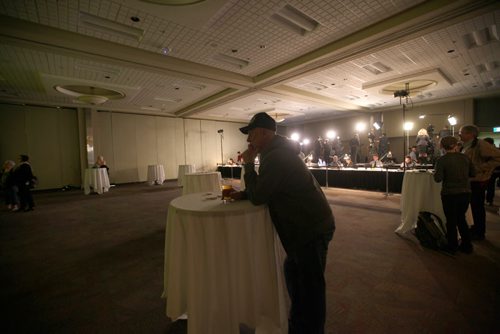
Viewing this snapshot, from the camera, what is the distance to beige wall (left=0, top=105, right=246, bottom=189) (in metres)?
9.05

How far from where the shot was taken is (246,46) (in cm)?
493

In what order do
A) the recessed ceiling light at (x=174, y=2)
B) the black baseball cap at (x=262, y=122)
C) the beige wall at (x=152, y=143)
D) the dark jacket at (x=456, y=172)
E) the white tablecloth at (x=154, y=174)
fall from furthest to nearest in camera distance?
the beige wall at (x=152, y=143), the white tablecloth at (x=154, y=174), the recessed ceiling light at (x=174, y=2), the dark jacket at (x=456, y=172), the black baseball cap at (x=262, y=122)

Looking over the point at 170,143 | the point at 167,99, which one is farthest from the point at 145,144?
the point at 167,99

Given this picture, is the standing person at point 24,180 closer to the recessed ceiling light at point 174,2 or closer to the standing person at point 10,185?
the standing person at point 10,185

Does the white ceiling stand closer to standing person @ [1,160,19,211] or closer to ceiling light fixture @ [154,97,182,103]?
ceiling light fixture @ [154,97,182,103]

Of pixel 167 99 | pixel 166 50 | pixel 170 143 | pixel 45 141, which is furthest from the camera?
pixel 170 143

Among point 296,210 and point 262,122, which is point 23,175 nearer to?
point 262,122

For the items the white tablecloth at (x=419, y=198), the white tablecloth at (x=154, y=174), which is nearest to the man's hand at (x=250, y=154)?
the white tablecloth at (x=419, y=198)

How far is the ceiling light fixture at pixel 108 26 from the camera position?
384 cm

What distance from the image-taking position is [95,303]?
6.88ft

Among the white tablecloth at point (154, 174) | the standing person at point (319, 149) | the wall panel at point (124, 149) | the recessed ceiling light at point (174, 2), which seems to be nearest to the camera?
the recessed ceiling light at point (174, 2)

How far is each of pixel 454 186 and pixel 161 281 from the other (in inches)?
140

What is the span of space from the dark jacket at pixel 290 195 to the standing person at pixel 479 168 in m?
3.33

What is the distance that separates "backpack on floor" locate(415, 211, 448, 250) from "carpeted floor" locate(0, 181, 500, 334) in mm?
125
